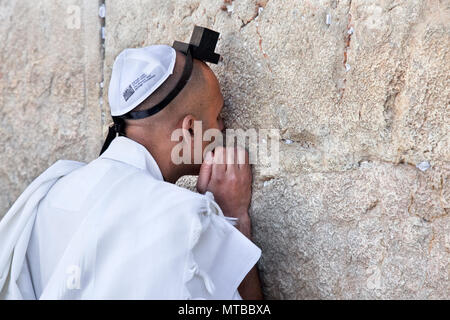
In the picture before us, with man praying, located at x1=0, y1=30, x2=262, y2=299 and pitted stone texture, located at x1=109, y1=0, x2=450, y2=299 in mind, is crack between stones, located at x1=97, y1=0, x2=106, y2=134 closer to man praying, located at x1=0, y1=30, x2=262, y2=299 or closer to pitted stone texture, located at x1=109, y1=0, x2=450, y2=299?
man praying, located at x1=0, y1=30, x2=262, y2=299

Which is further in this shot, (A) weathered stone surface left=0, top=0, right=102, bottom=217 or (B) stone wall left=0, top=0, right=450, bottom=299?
(A) weathered stone surface left=0, top=0, right=102, bottom=217

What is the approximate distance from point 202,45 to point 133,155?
451 millimetres

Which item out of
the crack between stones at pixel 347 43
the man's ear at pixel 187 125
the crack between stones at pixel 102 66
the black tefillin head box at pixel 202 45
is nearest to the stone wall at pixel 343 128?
the crack between stones at pixel 347 43

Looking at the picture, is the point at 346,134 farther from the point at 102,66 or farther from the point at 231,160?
the point at 102,66

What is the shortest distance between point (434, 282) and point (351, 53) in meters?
0.72

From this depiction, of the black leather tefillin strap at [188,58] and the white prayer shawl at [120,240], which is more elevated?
the black leather tefillin strap at [188,58]

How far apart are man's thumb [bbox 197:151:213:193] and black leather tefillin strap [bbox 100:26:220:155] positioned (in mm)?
237

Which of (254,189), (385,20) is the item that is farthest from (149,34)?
(385,20)

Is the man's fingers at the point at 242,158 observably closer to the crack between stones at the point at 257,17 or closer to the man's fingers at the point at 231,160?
the man's fingers at the point at 231,160

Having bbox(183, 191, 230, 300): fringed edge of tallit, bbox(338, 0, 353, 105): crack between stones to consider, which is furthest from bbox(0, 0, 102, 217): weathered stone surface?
bbox(338, 0, 353, 105): crack between stones

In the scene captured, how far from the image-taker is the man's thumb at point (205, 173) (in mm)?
1956

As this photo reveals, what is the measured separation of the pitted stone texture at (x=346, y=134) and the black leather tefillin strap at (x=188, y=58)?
0.13 metres

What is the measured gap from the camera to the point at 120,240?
1.61m

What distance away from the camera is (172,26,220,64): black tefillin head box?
198 centimetres
